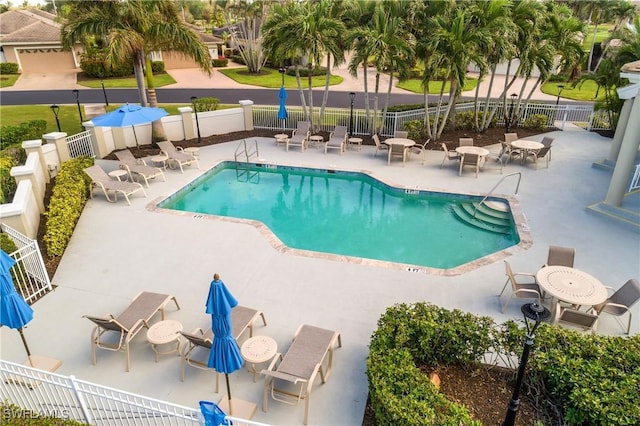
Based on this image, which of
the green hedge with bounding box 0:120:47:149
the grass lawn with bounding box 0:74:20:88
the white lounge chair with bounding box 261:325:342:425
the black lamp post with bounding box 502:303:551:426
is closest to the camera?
the black lamp post with bounding box 502:303:551:426

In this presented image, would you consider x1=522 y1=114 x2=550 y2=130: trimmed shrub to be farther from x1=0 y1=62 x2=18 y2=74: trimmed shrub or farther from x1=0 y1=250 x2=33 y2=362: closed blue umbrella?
x1=0 y1=62 x2=18 y2=74: trimmed shrub

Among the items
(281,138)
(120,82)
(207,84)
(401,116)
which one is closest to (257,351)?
(281,138)

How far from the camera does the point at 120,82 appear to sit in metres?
36.9

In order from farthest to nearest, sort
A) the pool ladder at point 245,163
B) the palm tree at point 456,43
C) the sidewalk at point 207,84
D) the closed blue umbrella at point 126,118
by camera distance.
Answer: the sidewalk at point 207,84 < the pool ladder at point 245,163 < the palm tree at point 456,43 < the closed blue umbrella at point 126,118

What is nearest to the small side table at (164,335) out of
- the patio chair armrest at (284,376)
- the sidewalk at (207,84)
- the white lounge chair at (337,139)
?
the patio chair armrest at (284,376)

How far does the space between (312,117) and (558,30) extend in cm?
1076

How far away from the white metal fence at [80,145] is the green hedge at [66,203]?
151 cm

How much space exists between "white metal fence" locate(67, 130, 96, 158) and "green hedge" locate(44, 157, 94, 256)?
1.51m

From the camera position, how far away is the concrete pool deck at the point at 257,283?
691 centimetres

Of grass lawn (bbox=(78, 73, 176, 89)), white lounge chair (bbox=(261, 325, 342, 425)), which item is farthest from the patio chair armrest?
grass lawn (bbox=(78, 73, 176, 89))

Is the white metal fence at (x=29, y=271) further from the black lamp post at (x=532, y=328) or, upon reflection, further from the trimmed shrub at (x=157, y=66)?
the trimmed shrub at (x=157, y=66)

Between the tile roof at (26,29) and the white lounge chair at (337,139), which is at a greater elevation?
the tile roof at (26,29)

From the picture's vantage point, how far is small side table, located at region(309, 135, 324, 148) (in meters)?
18.7

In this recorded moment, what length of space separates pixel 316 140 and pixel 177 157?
19.9 ft
